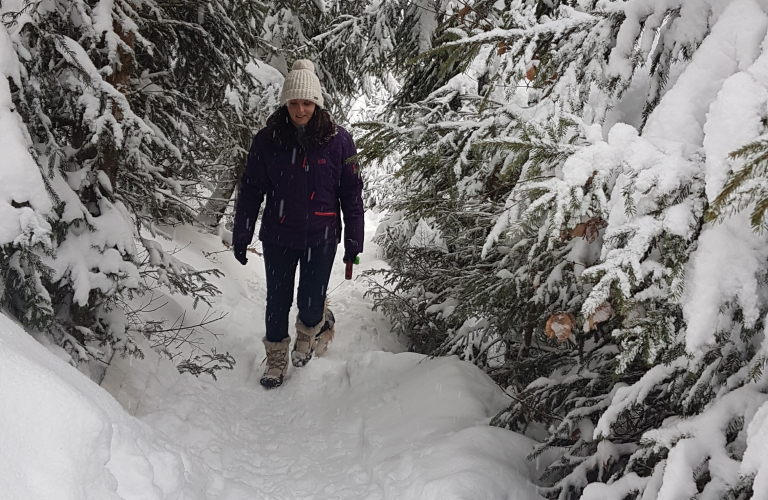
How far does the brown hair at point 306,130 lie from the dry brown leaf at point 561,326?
2.67 m

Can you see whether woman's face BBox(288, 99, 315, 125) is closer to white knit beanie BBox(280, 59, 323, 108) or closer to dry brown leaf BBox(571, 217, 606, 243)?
white knit beanie BBox(280, 59, 323, 108)

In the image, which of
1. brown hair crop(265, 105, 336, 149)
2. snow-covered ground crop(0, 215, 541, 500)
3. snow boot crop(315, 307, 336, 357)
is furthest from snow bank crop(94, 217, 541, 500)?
brown hair crop(265, 105, 336, 149)

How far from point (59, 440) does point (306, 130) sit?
3028mm

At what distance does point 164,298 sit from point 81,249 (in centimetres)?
277

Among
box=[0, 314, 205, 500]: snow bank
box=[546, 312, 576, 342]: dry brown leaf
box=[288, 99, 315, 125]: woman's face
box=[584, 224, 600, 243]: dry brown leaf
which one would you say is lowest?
box=[0, 314, 205, 500]: snow bank

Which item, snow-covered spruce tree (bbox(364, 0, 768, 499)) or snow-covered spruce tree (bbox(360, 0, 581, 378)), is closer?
snow-covered spruce tree (bbox(364, 0, 768, 499))

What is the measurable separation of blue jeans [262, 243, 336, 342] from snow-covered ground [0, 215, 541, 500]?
0.56 m

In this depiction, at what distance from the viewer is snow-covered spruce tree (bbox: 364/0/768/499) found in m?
1.51

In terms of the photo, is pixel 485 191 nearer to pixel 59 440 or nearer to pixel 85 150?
pixel 85 150

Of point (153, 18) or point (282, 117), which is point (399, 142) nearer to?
point (282, 117)

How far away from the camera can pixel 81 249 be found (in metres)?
3.12

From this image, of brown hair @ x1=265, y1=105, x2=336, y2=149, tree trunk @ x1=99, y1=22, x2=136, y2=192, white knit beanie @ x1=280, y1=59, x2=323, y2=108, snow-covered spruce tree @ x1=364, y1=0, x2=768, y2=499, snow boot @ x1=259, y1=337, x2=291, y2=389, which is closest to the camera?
snow-covered spruce tree @ x1=364, y1=0, x2=768, y2=499

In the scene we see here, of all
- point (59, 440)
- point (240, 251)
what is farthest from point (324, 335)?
point (59, 440)

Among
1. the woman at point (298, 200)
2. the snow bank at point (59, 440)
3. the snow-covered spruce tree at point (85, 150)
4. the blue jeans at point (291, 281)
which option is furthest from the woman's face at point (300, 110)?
the snow bank at point (59, 440)
